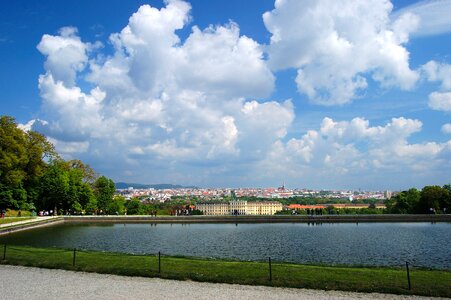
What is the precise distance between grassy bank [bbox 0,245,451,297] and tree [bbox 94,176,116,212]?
173 ft

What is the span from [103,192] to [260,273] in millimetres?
61438

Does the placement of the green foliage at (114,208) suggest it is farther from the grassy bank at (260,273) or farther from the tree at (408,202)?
the tree at (408,202)

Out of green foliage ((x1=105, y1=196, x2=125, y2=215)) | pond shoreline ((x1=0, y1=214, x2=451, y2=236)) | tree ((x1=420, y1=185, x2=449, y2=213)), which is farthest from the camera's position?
green foliage ((x1=105, y1=196, x2=125, y2=215))

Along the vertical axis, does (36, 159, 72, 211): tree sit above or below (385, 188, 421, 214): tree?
above

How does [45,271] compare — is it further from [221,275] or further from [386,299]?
[386,299]

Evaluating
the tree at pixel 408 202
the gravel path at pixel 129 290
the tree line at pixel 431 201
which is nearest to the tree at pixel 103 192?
the tree line at pixel 431 201

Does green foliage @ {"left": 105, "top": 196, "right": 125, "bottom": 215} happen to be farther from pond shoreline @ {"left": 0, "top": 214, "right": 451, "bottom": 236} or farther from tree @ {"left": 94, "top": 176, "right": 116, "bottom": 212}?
pond shoreline @ {"left": 0, "top": 214, "right": 451, "bottom": 236}

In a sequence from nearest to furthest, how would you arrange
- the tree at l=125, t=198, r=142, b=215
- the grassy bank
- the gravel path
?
1. the gravel path
2. the grassy bank
3. the tree at l=125, t=198, r=142, b=215

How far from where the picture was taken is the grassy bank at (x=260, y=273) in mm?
12719

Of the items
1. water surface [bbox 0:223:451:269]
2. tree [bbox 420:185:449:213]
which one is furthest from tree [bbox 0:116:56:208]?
tree [bbox 420:185:449:213]

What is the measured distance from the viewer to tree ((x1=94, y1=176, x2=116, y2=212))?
70.3 meters

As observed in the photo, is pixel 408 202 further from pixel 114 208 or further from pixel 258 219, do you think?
pixel 114 208

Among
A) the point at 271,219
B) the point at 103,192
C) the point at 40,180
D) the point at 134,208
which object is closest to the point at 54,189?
the point at 40,180

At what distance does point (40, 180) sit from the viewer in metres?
57.1
